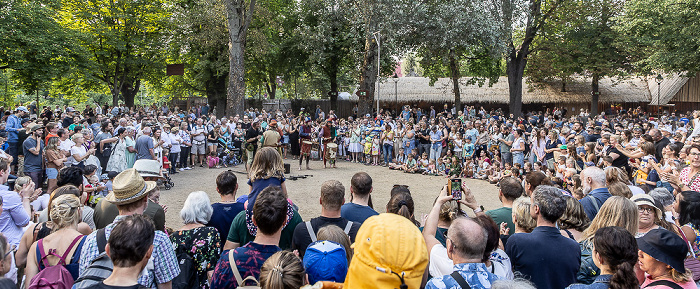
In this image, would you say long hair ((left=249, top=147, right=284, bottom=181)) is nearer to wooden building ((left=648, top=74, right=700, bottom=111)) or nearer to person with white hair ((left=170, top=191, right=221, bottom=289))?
person with white hair ((left=170, top=191, right=221, bottom=289))

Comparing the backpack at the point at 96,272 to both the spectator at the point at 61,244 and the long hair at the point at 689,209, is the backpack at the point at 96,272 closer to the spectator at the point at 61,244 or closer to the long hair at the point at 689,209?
the spectator at the point at 61,244

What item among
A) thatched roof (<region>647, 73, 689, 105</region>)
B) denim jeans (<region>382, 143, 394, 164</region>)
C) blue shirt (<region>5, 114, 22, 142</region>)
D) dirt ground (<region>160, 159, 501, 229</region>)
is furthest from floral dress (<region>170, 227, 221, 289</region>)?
thatched roof (<region>647, 73, 689, 105</region>)

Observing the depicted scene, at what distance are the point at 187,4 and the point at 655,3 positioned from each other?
2537 cm

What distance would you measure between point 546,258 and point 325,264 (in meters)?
1.62

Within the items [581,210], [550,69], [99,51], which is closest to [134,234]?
[581,210]

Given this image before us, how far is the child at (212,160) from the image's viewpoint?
48.5 feet

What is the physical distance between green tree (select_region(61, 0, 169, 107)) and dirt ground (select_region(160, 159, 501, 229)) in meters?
16.2

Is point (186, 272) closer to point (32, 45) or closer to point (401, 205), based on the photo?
point (401, 205)

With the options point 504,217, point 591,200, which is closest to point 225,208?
point 504,217

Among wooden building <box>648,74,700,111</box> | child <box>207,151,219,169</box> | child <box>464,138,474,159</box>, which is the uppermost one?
wooden building <box>648,74,700,111</box>

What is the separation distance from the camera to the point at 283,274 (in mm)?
2266

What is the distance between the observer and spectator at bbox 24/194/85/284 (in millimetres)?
3117

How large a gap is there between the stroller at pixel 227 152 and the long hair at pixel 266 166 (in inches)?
427

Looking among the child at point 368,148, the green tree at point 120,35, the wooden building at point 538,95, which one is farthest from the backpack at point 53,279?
the wooden building at point 538,95
